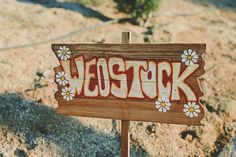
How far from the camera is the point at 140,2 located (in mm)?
8539

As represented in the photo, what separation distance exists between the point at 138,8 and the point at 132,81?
4.82 meters

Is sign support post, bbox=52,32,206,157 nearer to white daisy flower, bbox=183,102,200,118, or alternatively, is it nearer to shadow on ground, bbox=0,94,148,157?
white daisy flower, bbox=183,102,200,118

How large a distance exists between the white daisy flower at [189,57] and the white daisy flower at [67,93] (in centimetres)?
115

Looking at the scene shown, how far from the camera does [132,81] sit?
4023 mm

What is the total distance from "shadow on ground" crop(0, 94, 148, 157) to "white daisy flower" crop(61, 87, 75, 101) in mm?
A: 1107

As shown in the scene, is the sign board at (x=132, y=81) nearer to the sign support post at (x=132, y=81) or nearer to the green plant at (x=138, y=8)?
the sign support post at (x=132, y=81)

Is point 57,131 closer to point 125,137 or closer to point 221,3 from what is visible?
point 125,137

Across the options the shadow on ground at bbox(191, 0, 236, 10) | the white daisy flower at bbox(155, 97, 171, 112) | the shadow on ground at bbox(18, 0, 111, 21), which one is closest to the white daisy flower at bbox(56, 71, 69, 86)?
the white daisy flower at bbox(155, 97, 171, 112)

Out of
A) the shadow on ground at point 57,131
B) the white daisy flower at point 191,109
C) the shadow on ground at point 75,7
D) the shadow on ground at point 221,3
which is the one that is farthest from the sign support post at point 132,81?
the shadow on ground at point 221,3

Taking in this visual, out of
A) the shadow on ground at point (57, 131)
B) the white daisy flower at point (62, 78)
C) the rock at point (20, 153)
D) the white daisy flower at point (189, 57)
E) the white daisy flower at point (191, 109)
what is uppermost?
the white daisy flower at point (189, 57)

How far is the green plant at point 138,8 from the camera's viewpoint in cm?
857

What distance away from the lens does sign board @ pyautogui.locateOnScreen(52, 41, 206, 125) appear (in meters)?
3.89

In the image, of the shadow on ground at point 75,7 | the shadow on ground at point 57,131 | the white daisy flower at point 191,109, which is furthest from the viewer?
the shadow on ground at point 75,7

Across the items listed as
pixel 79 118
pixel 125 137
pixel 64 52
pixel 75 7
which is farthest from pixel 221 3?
pixel 64 52
